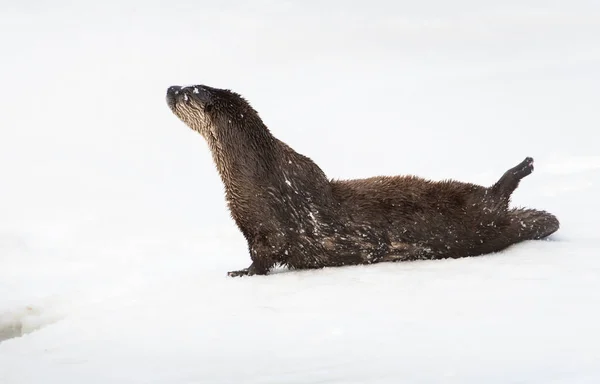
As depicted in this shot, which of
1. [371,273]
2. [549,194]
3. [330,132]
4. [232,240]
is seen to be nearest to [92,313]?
[371,273]

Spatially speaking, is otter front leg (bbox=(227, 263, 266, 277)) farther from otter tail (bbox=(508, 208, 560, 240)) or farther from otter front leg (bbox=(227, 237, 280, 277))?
otter tail (bbox=(508, 208, 560, 240))

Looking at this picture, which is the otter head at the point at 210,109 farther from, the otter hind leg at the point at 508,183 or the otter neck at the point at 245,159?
the otter hind leg at the point at 508,183

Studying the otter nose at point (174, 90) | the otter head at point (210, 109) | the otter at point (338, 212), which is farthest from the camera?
the otter nose at point (174, 90)

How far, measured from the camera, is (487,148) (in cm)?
1187

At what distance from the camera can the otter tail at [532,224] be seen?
5852 mm

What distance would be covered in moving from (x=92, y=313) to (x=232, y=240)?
9.87ft

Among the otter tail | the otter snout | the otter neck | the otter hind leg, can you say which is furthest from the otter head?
the otter tail

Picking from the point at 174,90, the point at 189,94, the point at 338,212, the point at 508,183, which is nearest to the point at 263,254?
the point at 338,212

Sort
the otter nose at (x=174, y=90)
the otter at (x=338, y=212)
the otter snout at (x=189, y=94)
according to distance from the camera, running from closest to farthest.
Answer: the otter at (x=338, y=212), the otter snout at (x=189, y=94), the otter nose at (x=174, y=90)

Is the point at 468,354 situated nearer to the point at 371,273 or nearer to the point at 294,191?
the point at 371,273

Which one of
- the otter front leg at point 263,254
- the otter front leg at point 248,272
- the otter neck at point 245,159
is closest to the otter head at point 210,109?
the otter neck at point 245,159

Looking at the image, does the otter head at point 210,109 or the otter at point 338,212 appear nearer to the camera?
the otter at point 338,212

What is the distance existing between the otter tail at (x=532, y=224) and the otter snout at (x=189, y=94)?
2.25 metres

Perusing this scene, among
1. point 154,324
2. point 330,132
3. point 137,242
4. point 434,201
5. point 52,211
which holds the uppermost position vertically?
point 330,132
